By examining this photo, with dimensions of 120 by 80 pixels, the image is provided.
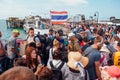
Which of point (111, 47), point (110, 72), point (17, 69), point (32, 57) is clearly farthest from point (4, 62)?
point (17, 69)

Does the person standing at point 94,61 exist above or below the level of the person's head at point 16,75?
below

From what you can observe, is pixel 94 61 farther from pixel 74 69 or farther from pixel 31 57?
pixel 31 57

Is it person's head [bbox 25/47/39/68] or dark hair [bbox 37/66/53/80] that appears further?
person's head [bbox 25/47/39/68]

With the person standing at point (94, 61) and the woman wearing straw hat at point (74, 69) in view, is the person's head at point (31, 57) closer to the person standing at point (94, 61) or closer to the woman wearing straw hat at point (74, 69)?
the woman wearing straw hat at point (74, 69)

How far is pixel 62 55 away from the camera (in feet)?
17.4

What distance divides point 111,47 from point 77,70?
11.8 ft

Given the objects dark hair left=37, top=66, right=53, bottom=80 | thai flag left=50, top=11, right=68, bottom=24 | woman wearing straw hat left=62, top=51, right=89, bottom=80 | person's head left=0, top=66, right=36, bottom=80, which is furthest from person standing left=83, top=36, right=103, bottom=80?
thai flag left=50, top=11, right=68, bottom=24

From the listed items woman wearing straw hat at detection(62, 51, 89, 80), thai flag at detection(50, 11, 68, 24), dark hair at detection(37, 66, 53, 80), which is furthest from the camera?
thai flag at detection(50, 11, 68, 24)

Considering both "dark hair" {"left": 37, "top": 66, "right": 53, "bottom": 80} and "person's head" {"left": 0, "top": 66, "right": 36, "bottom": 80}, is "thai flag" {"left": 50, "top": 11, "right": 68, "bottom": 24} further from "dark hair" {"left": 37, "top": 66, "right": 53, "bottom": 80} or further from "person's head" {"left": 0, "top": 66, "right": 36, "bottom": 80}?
"person's head" {"left": 0, "top": 66, "right": 36, "bottom": 80}

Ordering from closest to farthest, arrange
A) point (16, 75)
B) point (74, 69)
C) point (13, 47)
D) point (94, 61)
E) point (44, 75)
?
1. point (16, 75)
2. point (44, 75)
3. point (74, 69)
4. point (94, 61)
5. point (13, 47)

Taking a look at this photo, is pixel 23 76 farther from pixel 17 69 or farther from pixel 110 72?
pixel 110 72

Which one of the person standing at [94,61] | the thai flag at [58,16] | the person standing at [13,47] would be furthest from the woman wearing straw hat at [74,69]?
the thai flag at [58,16]

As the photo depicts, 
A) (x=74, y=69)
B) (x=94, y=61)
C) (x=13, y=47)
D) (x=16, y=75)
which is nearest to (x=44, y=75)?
(x=74, y=69)

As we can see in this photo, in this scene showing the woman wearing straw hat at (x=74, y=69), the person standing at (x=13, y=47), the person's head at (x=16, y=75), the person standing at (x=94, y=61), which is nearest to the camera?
the person's head at (x=16, y=75)
